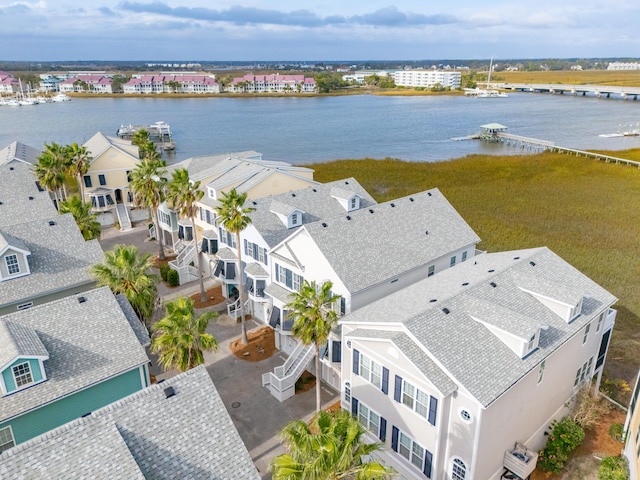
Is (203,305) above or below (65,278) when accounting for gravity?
below

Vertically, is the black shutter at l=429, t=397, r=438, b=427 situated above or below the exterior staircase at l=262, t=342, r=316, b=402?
above


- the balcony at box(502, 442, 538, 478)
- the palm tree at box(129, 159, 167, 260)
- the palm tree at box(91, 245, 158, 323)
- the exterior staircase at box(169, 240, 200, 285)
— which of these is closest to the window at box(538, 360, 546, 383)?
the balcony at box(502, 442, 538, 478)

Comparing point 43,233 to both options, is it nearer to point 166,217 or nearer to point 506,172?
point 166,217

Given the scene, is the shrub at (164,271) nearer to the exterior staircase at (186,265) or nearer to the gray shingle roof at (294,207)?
the exterior staircase at (186,265)

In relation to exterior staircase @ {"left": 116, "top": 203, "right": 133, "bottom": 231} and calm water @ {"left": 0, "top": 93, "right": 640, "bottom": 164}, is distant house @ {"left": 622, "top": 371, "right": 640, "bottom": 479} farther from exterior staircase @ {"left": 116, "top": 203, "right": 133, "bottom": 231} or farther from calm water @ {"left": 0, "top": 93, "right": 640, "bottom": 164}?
calm water @ {"left": 0, "top": 93, "right": 640, "bottom": 164}

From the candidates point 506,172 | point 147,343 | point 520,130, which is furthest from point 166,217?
point 520,130

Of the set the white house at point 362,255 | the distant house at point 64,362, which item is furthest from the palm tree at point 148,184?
the distant house at point 64,362

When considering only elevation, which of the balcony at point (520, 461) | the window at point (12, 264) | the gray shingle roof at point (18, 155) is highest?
the gray shingle roof at point (18, 155)
